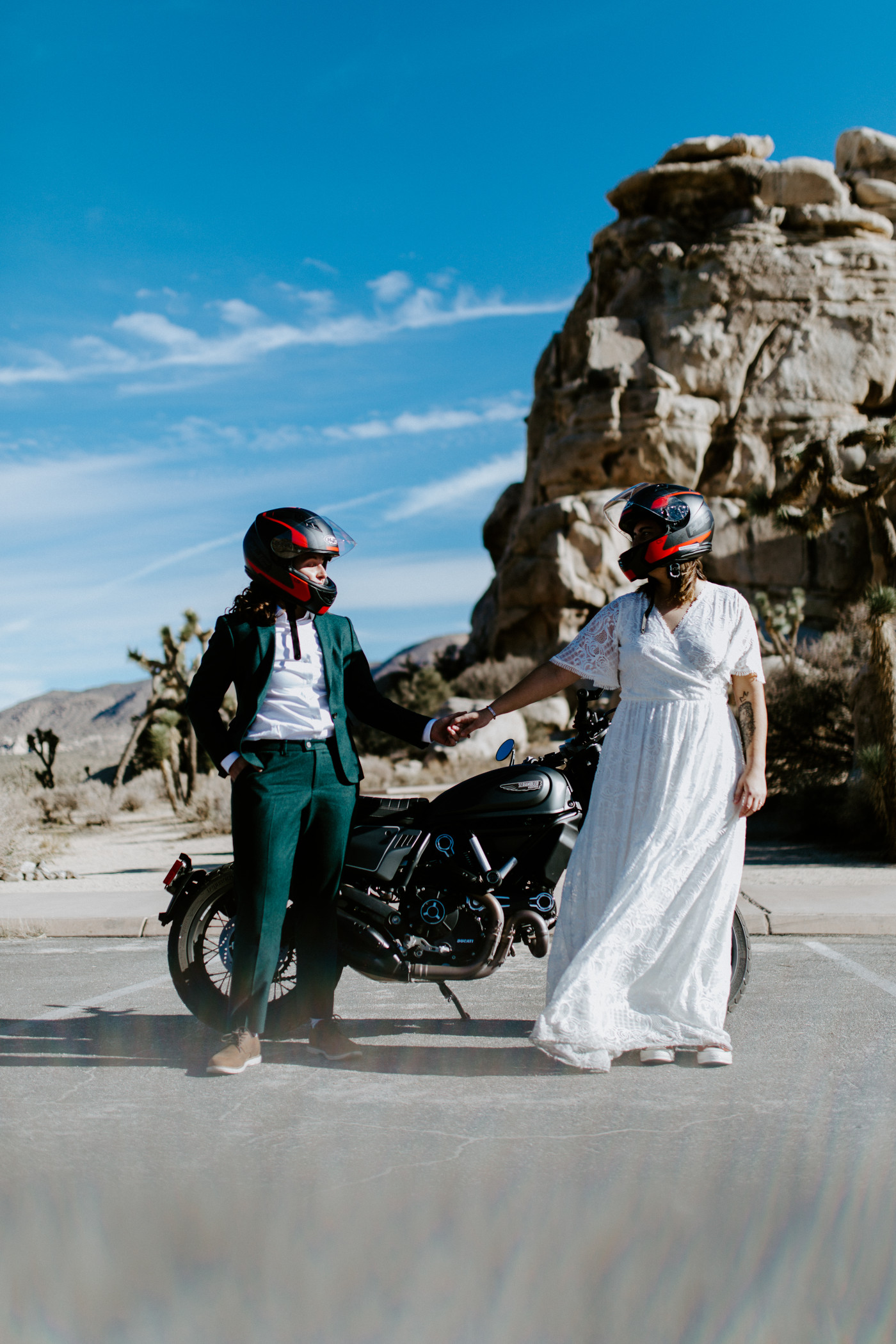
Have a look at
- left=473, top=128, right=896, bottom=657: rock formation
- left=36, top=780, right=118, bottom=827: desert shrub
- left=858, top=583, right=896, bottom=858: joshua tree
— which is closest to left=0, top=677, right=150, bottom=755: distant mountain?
left=473, top=128, right=896, bottom=657: rock formation

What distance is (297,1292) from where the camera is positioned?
8.54 feet

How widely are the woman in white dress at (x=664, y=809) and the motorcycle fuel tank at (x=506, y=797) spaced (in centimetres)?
23

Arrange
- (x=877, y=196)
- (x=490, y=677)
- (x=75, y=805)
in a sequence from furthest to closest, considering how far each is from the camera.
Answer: (x=877, y=196)
(x=490, y=677)
(x=75, y=805)

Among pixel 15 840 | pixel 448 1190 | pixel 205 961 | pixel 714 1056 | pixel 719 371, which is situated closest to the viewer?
pixel 448 1190

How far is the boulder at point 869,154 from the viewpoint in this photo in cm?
5519

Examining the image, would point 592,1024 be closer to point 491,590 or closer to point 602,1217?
point 602,1217

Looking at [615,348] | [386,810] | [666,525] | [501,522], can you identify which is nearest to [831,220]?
[615,348]

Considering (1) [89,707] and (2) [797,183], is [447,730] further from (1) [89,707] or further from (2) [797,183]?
(1) [89,707]

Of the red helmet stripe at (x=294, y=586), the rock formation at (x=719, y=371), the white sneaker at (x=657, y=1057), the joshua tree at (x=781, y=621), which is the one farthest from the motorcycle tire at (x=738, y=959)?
the rock formation at (x=719, y=371)

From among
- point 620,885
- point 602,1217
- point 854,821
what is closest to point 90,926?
point 620,885

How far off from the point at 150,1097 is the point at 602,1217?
1902 mm

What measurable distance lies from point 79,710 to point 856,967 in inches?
5556

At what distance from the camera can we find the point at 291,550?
4.62 m

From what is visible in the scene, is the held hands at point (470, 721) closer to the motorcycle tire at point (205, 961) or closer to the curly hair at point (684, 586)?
the curly hair at point (684, 586)
